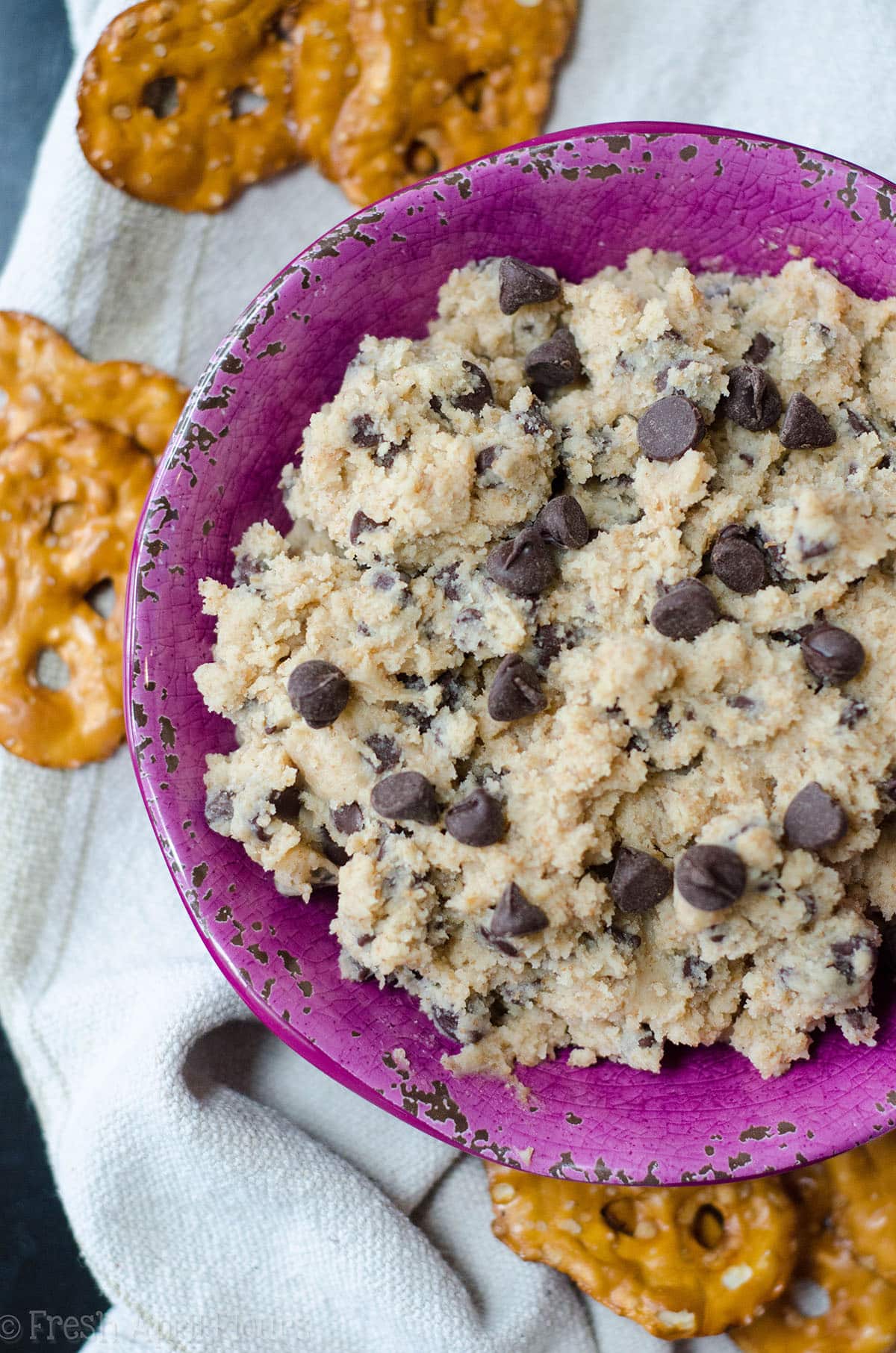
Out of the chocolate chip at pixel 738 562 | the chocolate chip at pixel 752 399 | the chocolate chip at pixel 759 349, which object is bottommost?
the chocolate chip at pixel 738 562

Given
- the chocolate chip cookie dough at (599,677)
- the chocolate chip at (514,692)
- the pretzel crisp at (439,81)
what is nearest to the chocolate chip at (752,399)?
the chocolate chip cookie dough at (599,677)

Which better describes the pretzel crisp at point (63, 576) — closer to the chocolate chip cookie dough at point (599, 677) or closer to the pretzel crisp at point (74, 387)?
the pretzel crisp at point (74, 387)

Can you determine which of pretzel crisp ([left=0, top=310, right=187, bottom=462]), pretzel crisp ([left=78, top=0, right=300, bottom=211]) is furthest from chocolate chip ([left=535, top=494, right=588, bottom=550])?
pretzel crisp ([left=78, top=0, right=300, bottom=211])

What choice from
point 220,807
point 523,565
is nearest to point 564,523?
point 523,565

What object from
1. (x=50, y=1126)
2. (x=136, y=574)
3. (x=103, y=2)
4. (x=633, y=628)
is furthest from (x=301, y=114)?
(x=50, y=1126)

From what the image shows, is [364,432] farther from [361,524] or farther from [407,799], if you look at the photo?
[407,799]

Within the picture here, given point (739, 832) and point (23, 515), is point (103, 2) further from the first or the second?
point (739, 832)
